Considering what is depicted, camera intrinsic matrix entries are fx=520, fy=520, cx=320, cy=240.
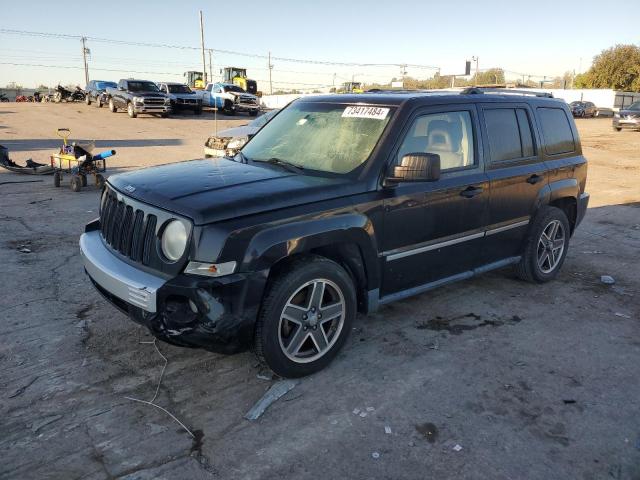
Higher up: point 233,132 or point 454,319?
point 233,132

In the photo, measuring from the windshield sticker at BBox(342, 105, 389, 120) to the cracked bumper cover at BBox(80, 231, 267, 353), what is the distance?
65.8 inches

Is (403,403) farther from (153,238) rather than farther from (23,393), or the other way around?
(23,393)

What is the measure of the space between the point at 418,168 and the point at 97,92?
35688mm

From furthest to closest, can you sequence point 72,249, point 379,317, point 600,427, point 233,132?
point 233,132 → point 72,249 → point 379,317 → point 600,427

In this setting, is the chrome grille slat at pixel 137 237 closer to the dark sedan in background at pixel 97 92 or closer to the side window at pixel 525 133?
the side window at pixel 525 133

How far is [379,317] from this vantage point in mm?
4602

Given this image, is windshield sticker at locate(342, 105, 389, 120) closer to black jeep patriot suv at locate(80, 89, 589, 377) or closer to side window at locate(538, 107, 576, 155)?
black jeep patriot suv at locate(80, 89, 589, 377)

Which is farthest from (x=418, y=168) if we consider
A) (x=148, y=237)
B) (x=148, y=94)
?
(x=148, y=94)

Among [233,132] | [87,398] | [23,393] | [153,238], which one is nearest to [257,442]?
[87,398]

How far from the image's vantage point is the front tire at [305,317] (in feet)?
10.7

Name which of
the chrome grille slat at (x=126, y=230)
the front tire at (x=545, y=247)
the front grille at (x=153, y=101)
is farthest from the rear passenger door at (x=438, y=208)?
the front grille at (x=153, y=101)

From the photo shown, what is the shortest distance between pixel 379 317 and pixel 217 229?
208 centimetres

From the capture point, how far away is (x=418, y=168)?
3.61m

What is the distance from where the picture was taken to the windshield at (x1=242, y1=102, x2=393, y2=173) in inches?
155
